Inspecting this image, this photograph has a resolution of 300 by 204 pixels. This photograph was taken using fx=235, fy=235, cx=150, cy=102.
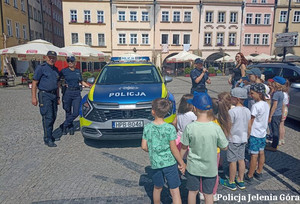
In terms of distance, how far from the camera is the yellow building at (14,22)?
82.5 ft

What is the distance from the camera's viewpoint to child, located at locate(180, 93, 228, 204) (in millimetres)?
2541

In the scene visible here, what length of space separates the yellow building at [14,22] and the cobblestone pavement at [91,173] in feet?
79.2

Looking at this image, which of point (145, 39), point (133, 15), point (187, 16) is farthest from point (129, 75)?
point (187, 16)

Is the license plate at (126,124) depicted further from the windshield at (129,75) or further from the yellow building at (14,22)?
the yellow building at (14,22)

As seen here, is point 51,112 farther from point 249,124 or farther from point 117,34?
point 117,34

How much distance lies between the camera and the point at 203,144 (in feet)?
8.34

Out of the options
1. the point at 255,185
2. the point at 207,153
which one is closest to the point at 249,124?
the point at 255,185

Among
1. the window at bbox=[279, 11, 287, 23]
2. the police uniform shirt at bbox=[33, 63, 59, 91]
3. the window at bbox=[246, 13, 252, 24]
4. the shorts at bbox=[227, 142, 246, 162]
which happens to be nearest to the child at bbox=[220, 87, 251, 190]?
the shorts at bbox=[227, 142, 246, 162]

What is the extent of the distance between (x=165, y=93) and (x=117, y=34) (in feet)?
100

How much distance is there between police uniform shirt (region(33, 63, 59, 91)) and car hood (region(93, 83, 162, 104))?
95 cm

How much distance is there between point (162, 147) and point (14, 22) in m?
31.3

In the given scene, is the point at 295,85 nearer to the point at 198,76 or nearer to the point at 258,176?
the point at 198,76

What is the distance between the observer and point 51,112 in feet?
17.1

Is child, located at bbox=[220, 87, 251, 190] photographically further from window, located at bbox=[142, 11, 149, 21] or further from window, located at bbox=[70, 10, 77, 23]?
window, located at bbox=[70, 10, 77, 23]
